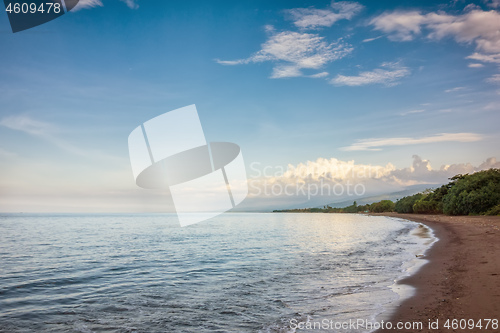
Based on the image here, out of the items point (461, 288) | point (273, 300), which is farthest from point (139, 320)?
point (461, 288)

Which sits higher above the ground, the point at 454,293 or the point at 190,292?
the point at 454,293

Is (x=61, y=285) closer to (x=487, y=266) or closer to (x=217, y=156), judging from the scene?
(x=217, y=156)

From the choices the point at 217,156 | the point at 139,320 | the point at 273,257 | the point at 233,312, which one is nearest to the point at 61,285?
the point at 139,320

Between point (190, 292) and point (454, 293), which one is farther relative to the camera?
point (190, 292)

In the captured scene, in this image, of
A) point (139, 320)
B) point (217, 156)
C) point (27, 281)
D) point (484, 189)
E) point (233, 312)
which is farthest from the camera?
point (484, 189)

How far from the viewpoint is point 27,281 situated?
15.4 m

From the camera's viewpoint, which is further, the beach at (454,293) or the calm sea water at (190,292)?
the calm sea water at (190,292)

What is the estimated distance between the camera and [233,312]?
10.3 meters

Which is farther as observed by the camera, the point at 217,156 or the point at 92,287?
the point at 217,156

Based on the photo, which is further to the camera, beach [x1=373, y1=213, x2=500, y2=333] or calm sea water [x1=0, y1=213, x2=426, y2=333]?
calm sea water [x1=0, y1=213, x2=426, y2=333]

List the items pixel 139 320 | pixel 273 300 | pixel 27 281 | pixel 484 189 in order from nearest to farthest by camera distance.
A: pixel 139 320 → pixel 273 300 → pixel 27 281 → pixel 484 189

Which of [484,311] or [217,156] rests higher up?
[217,156]

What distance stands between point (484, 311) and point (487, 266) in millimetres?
7392

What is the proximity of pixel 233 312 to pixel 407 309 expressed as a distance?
5264mm
